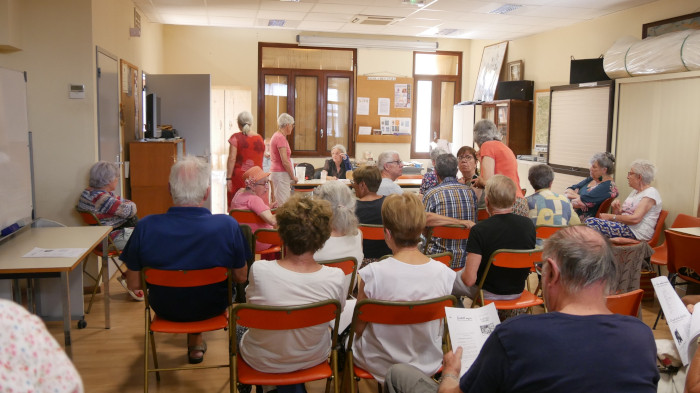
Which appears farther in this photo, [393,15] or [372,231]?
[393,15]

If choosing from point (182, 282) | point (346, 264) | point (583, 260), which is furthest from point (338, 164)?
point (583, 260)

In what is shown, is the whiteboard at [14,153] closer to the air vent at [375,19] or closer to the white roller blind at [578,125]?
the air vent at [375,19]

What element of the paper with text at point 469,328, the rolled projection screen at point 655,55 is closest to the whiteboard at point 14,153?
the paper with text at point 469,328

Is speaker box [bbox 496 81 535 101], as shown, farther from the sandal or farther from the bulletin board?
the sandal

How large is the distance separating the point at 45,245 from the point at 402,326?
2480mm

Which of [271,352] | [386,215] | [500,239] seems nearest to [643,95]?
[500,239]

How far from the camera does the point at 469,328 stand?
81.8 inches

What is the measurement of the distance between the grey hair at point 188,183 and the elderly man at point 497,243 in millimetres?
1548

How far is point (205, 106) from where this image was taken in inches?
325

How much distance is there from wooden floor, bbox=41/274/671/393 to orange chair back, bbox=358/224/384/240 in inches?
37.1

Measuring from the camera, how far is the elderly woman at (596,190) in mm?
5875

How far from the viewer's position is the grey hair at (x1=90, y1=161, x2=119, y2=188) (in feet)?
15.9

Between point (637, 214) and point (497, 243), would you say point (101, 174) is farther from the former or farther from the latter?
point (637, 214)

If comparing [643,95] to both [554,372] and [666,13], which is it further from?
[554,372]
